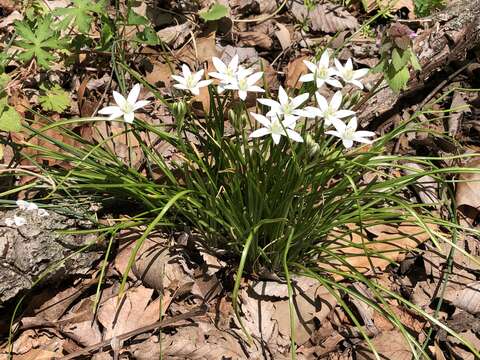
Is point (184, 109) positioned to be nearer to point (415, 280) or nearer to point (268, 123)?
point (268, 123)

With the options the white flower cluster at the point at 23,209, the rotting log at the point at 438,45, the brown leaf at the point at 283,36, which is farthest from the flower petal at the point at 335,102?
the brown leaf at the point at 283,36

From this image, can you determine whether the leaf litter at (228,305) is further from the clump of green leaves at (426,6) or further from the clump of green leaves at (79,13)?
the clump of green leaves at (426,6)

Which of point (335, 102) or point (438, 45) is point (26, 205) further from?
point (438, 45)

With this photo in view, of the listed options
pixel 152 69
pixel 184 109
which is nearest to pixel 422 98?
pixel 152 69

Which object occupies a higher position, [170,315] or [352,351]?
[170,315]

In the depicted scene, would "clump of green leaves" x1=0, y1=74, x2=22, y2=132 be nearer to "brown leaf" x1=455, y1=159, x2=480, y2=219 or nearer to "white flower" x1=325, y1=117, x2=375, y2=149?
"white flower" x1=325, y1=117, x2=375, y2=149

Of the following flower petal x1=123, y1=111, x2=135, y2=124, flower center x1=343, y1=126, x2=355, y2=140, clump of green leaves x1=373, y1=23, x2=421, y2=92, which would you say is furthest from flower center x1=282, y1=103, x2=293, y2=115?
flower petal x1=123, y1=111, x2=135, y2=124

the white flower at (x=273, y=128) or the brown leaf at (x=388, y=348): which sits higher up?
the white flower at (x=273, y=128)
